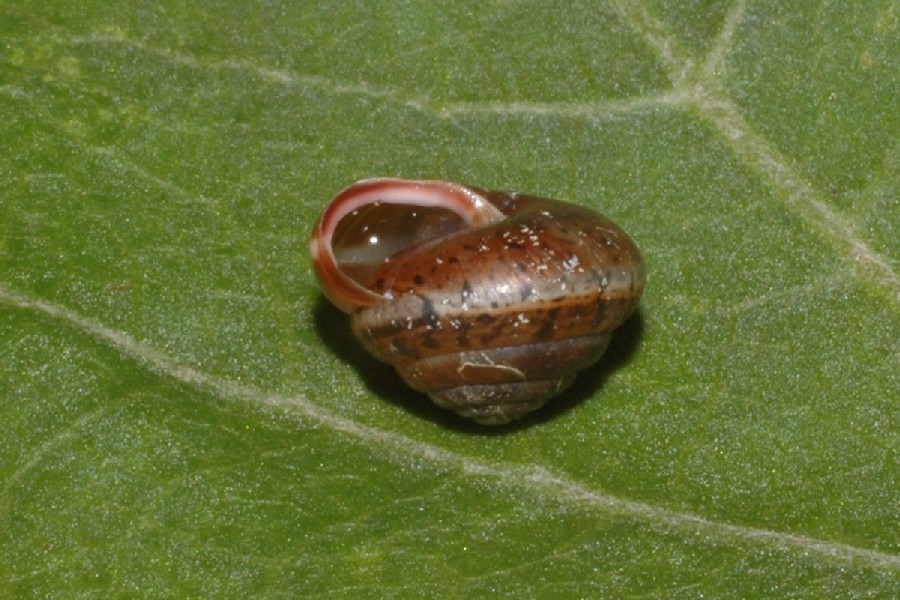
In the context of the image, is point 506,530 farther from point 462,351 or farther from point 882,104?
point 882,104

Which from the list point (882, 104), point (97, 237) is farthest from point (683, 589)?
point (97, 237)

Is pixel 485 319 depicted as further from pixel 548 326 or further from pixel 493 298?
pixel 548 326

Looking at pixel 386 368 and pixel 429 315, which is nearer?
pixel 429 315

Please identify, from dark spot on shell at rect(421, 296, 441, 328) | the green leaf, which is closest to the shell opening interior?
the green leaf

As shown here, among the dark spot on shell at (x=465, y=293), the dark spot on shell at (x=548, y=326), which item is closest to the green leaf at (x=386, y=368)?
the dark spot on shell at (x=548, y=326)

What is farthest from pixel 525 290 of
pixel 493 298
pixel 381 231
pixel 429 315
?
pixel 381 231

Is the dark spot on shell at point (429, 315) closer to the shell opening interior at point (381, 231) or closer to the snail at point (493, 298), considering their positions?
the snail at point (493, 298)
